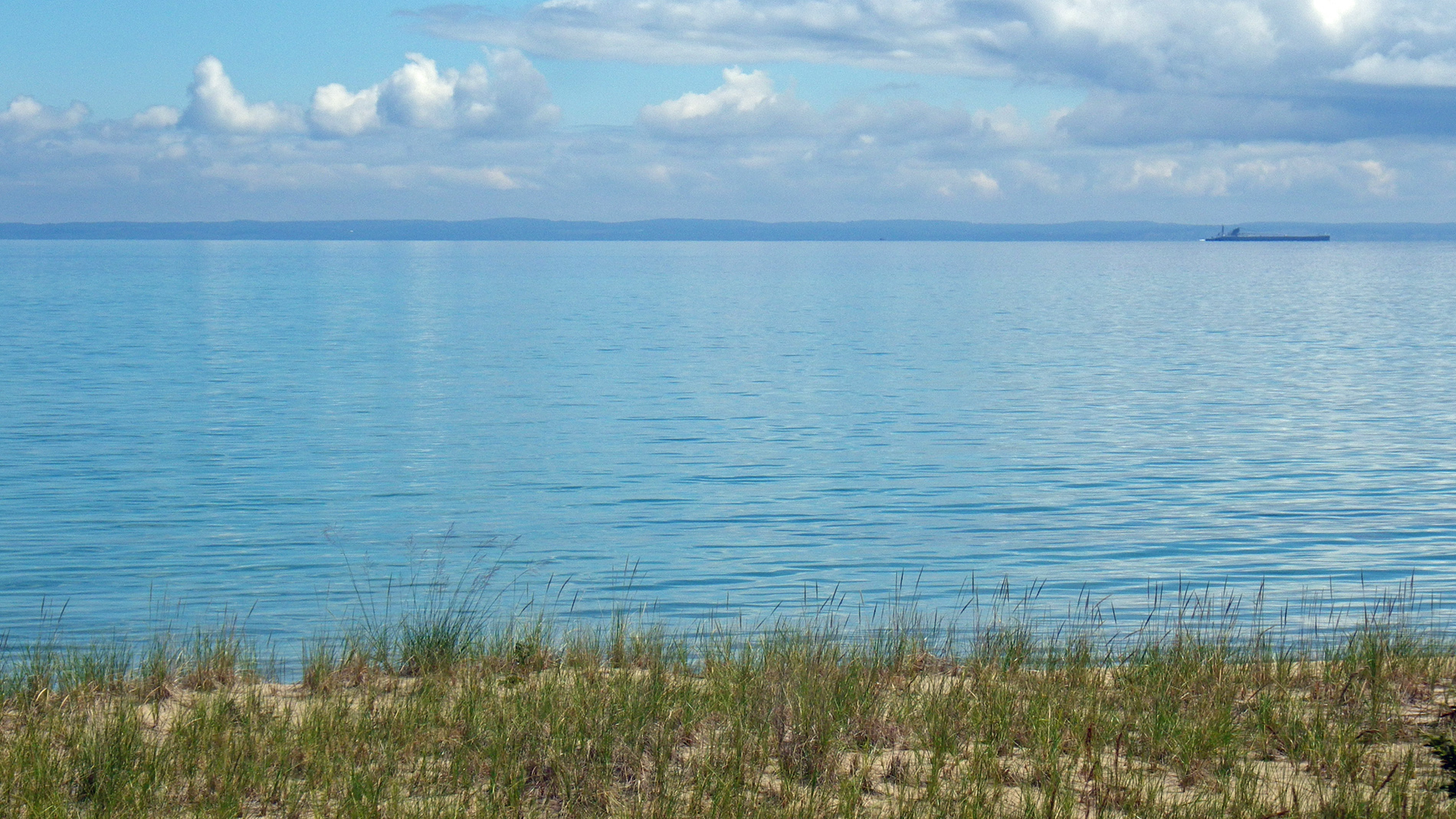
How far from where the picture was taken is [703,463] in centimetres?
2445

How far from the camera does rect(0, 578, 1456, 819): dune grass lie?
5977mm

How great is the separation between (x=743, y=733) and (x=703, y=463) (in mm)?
17716

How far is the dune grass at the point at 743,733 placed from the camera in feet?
19.6

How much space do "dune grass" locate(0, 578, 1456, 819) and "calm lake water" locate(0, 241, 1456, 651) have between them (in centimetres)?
247

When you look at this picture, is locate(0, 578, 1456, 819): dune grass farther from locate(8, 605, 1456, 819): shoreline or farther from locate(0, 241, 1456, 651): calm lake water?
locate(0, 241, 1456, 651): calm lake water

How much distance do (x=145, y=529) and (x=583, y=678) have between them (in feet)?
41.3

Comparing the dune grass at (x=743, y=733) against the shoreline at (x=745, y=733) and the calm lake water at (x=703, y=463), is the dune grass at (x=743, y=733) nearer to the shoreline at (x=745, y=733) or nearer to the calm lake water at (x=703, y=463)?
the shoreline at (x=745, y=733)

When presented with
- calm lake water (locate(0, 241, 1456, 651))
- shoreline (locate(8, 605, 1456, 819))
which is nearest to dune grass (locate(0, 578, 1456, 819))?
shoreline (locate(8, 605, 1456, 819))

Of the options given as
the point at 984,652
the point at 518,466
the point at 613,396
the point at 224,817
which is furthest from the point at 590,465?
the point at 224,817

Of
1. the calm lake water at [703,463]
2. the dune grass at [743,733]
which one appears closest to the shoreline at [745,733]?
the dune grass at [743,733]

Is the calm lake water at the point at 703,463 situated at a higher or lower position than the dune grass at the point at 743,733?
lower

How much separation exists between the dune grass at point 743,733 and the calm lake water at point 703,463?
2468mm

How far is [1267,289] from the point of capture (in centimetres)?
10262

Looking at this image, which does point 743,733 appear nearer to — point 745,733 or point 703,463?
point 745,733
